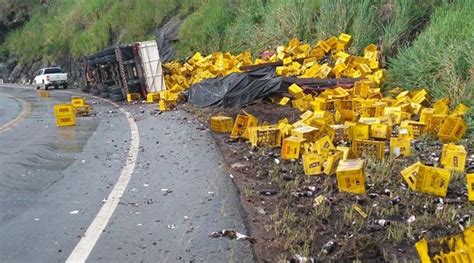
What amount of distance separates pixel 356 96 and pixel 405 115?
2233 mm

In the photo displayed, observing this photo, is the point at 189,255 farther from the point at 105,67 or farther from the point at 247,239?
the point at 105,67

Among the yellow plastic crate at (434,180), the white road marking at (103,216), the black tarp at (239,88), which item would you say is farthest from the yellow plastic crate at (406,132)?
the black tarp at (239,88)

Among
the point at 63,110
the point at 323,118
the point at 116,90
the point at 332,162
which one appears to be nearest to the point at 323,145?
the point at 332,162

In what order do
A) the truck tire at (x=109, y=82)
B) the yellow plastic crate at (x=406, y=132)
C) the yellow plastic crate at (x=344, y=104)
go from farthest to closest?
the truck tire at (x=109, y=82), the yellow plastic crate at (x=344, y=104), the yellow plastic crate at (x=406, y=132)

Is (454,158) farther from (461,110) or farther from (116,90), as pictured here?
(116,90)

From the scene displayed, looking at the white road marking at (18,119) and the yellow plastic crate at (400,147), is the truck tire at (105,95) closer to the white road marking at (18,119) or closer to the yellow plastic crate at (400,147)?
the white road marking at (18,119)

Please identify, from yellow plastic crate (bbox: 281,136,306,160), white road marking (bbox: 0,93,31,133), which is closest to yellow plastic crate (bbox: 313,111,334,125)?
yellow plastic crate (bbox: 281,136,306,160)

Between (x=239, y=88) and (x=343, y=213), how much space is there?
30.6ft

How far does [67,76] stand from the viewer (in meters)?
37.9

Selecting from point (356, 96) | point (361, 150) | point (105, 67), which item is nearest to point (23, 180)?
point (361, 150)

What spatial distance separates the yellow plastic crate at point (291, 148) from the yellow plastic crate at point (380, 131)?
1186mm

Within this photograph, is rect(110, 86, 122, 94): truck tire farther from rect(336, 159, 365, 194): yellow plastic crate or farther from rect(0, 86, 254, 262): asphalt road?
rect(336, 159, 365, 194): yellow plastic crate

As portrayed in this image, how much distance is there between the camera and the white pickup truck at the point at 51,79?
34406mm

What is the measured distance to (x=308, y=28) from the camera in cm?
1791
